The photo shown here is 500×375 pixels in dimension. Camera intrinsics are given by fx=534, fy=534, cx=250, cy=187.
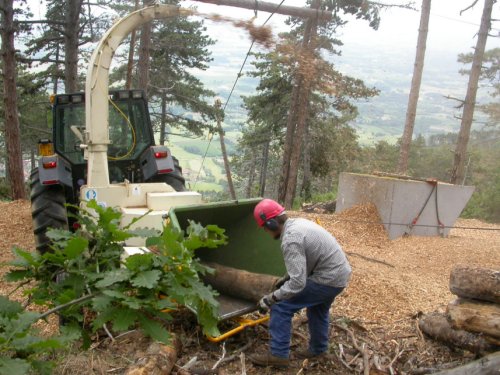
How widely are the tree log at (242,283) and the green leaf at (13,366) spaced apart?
8.39 ft

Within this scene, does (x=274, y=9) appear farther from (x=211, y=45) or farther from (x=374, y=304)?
(x=211, y=45)

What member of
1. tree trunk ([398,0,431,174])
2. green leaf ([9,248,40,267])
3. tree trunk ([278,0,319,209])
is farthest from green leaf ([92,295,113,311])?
tree trunk ([398,0,431,174])

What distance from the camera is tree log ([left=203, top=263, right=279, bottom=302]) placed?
4770mm

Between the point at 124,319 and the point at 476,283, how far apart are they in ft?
9.46

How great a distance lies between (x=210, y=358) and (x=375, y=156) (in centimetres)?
3066

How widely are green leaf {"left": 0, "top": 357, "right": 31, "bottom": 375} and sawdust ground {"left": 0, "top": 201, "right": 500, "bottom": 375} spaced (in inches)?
48.2

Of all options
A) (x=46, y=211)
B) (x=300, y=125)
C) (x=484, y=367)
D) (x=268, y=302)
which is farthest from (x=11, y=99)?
(x=484, y=367)

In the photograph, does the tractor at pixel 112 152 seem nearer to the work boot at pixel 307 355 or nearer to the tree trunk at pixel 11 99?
the work boot at pixel 307 355

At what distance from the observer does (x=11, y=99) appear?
41.4 ft

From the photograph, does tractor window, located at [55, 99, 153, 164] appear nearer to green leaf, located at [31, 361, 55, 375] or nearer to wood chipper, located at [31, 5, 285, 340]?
wood chipper, located at [31, 5, 285, 340]

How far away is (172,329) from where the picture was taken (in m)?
4.70

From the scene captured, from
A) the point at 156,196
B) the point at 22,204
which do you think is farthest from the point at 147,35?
the point at 156,196

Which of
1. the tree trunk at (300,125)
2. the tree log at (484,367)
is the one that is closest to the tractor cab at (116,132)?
the tree log at (484,367)

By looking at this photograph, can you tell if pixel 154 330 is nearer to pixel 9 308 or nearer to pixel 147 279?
pixel 147 279
